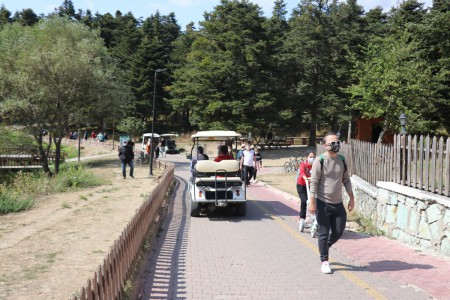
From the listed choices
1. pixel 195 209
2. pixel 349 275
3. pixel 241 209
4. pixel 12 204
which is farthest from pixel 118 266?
pixel 12 204

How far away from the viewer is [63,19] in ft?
120

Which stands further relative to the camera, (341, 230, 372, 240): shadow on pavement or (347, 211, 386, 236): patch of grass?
(347, 211, 386, 236): patch of grass

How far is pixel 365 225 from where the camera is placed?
10.6m

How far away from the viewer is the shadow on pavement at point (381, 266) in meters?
7.05

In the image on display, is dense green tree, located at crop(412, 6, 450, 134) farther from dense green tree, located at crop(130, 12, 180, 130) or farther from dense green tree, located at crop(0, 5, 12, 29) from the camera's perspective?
dense green tree, located at crop(0, 5, 12, 29)

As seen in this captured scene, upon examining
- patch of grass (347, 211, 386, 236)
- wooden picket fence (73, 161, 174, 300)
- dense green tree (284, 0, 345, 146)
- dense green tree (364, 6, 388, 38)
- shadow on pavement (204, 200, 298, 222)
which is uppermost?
dense green tree (364, 6, 388, 38)

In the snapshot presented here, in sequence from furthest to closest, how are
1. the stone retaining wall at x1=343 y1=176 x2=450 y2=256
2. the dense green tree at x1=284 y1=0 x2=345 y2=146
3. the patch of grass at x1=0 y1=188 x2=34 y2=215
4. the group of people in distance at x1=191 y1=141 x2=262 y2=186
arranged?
the dense green tree at x1=284 y1=0 x2=345 y2=146, the patch of grass at x1=0 y1=188 x2=34 y2=215, the group of people in distance at x1=191 y1=141 x2=262 y2=186, the stone retaining wall at x1=343 y1=176 x2=450 y2=256

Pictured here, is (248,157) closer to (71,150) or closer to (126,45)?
(71,150)

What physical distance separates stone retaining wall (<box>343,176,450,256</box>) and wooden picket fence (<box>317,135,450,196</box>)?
0.71 feet

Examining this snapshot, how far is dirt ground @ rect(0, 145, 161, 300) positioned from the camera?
6.95m

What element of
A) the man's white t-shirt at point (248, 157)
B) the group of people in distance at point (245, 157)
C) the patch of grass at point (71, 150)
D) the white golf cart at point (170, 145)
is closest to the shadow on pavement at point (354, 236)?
the group of people in distance at point (245, 157)

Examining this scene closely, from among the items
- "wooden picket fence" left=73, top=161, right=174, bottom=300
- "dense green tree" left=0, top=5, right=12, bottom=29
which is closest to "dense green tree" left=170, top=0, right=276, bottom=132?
"wooden picket fence" left=73, top=161, right=174, bottom=300

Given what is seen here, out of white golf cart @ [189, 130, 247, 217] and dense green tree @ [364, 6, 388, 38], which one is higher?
dense green tree @ [364, 6, 388, 38]

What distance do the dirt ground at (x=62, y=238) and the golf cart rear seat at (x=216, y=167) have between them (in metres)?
2.60
